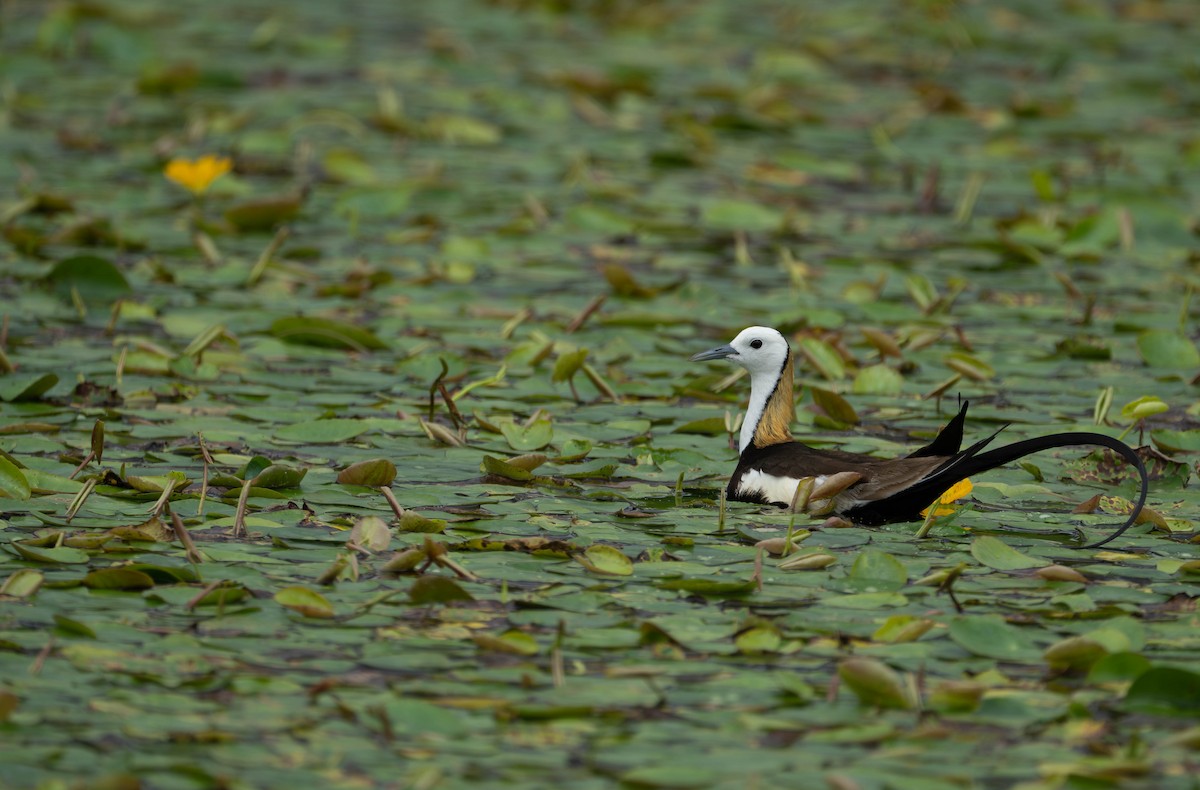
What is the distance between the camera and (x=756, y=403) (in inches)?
257

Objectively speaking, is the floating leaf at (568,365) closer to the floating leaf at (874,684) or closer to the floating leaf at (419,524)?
the floating leaf at (419,524)

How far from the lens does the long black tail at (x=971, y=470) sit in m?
5.51

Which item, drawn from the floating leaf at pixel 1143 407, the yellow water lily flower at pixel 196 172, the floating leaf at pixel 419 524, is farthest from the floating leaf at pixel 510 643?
the yellow water lily flower at pixel 196 172

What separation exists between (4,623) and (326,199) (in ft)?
19.9

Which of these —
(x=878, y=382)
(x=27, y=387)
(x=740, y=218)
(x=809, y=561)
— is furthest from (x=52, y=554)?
(x=740, y=218)

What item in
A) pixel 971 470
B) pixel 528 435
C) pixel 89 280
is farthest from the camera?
pixel 89 280

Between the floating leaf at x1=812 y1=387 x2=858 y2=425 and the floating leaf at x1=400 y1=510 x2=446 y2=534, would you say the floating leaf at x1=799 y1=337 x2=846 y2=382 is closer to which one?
the floating leaf at x1=812 y1=387 x2=858 y2=425

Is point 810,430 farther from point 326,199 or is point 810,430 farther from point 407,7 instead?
point 407,7

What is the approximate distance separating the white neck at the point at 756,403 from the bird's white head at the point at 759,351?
17mm

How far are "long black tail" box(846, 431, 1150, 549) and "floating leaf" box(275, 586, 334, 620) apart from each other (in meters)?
1.96

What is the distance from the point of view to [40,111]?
11.8m

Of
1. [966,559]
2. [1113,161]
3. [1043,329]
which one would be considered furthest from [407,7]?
[966,559]

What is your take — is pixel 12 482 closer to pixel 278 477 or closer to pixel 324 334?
pixel 278 477

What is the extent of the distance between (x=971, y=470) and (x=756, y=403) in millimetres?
1161
